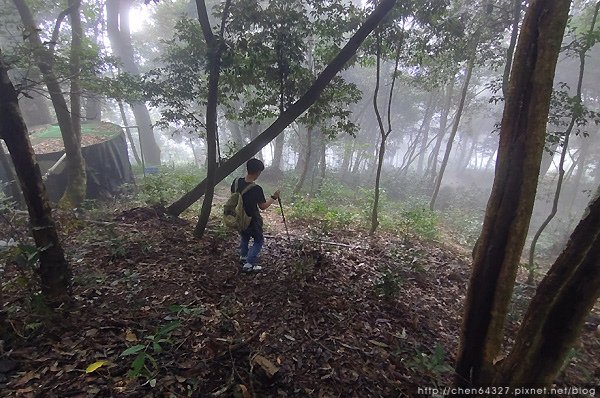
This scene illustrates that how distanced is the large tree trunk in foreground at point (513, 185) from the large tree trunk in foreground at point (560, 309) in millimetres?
307

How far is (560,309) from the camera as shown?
6.92ft

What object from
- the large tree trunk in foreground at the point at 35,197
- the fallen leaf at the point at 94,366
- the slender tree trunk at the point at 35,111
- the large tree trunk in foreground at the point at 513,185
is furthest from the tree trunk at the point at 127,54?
the large tree trunk in foreground at the point at 513,185

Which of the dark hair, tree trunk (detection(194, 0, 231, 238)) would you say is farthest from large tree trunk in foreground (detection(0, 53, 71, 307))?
tree trunk (detection(194, 0, 231, 238))

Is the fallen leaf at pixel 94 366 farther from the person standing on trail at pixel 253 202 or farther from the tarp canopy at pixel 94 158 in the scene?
the tarp canopy at pixel 94 158

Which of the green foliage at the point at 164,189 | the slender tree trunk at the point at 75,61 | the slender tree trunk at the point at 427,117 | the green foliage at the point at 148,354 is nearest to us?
the green foliage at the point at 148,354

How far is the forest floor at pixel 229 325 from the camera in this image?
9.55ft

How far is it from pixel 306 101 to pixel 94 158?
8.66 m

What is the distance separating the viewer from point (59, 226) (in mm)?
6164

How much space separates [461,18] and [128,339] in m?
9.93

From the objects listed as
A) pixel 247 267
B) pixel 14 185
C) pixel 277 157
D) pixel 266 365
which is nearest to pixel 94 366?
pixel 266 365

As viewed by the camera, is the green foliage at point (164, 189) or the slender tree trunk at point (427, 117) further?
the slender tree trunk at point (427, 117)

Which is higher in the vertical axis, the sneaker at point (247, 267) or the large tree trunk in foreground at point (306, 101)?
the large tree trunk in foreground at point (306, 101)

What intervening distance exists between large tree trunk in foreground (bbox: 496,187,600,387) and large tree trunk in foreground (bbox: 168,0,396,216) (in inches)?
221

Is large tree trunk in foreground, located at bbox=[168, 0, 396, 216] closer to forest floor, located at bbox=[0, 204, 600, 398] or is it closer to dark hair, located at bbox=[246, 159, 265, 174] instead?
forest floor, located at bbox=[0, 204, 600, 398]
